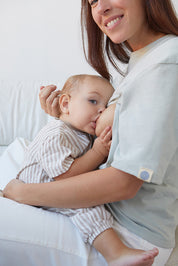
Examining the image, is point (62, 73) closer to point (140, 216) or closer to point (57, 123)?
point (57, 123)

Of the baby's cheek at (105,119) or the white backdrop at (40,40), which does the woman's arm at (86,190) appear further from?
the white backdrop at (40,40)

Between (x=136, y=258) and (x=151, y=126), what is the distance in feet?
1.17

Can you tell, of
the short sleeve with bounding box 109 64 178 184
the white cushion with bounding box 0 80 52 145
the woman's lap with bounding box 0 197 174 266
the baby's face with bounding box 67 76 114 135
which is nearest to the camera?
the short sleeve with bounding box 109 64 178 184

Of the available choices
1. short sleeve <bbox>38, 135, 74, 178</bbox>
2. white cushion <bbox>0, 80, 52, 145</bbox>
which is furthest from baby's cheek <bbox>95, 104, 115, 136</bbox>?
white cushion <bbox>0, 80, 52, 145</bbox>

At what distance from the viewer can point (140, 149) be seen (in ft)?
2.49

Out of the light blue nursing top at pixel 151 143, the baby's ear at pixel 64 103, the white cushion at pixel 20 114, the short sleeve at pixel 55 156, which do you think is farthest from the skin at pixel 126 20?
the white cushion at pixel 20 114

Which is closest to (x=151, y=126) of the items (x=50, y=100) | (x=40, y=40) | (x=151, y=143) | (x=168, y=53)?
(x=151, y=143)

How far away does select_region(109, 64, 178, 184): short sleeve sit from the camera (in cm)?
75

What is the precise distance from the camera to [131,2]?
37.5 inches

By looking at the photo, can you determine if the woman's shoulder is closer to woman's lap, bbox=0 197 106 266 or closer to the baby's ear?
the baby's ear

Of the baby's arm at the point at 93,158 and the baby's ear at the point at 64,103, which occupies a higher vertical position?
the baby's ear at the point at 64,103

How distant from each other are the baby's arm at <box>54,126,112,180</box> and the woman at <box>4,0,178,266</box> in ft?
0.18

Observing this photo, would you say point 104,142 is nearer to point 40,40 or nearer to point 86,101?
point 86,101

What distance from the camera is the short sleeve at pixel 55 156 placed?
0.94 metres
